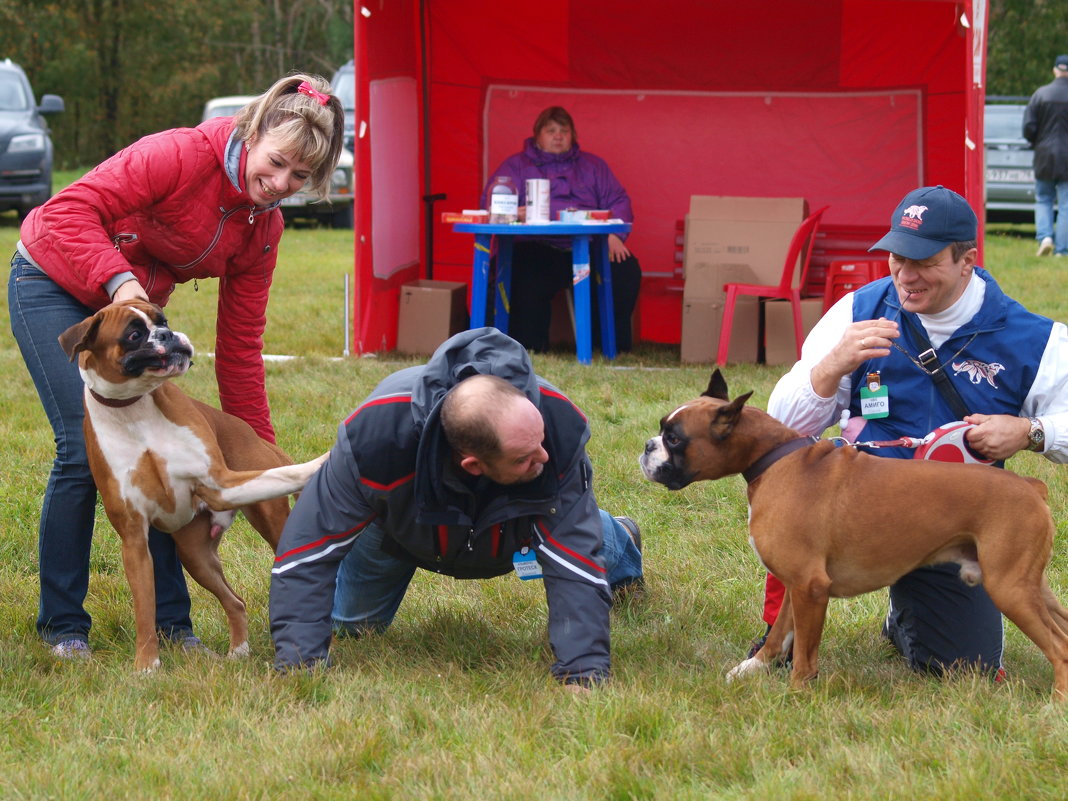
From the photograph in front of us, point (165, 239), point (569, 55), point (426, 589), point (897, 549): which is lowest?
point (426, 589)

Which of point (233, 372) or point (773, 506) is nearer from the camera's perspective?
point (773, 506)

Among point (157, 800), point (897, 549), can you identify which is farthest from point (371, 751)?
point (897, 549)

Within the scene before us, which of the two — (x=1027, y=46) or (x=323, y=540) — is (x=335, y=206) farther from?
(x=323, y=540)

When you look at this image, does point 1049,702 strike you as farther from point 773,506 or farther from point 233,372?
point 233,372

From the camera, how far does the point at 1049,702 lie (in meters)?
3.46

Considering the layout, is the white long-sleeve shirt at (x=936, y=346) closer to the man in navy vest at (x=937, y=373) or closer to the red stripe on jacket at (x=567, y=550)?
the man in navy vest at (x=937, y=373)

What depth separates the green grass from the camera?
9.96ft

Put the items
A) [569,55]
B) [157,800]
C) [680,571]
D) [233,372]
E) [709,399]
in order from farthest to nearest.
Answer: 1. [569,55]
2. [680,571]
3. [233,372]
4. [709,399]
5. [157,800]

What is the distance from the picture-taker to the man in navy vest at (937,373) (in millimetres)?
3672

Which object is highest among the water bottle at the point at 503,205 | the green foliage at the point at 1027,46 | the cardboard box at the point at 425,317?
the green foliage at the point at 1027,46

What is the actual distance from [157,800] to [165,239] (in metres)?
1.81

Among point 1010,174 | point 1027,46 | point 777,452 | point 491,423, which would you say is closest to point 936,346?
point 777,452

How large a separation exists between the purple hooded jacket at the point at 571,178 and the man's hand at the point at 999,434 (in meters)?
5.99

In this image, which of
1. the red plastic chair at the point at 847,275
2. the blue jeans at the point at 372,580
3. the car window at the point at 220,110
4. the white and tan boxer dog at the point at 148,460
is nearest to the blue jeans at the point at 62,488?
the white and tan boxer dog at the point at 148,460
